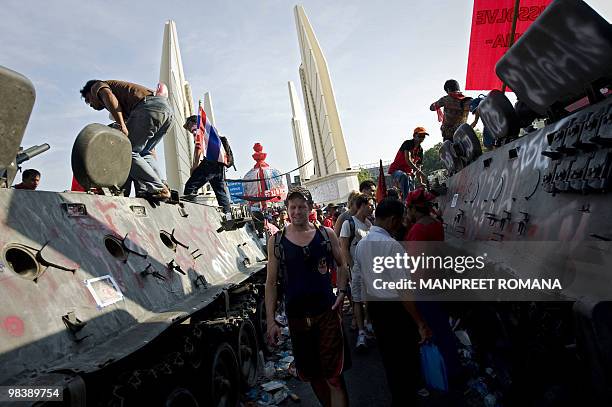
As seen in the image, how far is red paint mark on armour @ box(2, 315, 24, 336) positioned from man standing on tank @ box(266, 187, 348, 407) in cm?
159

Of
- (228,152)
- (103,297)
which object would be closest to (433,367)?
(103,297)

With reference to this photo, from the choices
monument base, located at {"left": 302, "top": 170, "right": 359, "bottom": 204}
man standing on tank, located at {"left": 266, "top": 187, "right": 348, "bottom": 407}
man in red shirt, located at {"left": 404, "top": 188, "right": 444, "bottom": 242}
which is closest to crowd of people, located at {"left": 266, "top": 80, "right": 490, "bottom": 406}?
man standing on tank, located at {"left": 266, "top": 187, "right": 348, "bottom": 407}

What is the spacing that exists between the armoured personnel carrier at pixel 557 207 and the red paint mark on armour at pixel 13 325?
2.62 m

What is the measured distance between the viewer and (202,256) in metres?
4.86

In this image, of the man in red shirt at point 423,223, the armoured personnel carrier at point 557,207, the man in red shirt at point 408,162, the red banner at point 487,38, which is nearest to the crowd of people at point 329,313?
the man in red shirt at point 423,223

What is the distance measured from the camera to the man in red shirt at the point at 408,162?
8.34m

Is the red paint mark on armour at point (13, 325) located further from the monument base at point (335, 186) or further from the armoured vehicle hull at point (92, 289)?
the monument base at point (335, 186)

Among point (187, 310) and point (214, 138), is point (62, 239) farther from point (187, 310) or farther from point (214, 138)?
point (214, 138)

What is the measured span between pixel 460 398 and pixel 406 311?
1.17 m

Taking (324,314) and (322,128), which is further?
(322,128)

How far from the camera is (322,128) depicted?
37969mm

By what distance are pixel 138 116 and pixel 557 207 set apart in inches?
174

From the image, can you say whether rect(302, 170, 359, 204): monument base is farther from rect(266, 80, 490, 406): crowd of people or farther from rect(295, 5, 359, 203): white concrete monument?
rect(266, 80, 490, 406): crowd of people

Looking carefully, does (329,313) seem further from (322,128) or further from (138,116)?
(322,128)
